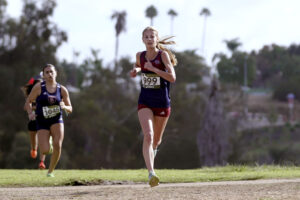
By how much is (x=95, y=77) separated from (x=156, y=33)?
52898 mm

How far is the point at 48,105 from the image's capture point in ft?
34.3

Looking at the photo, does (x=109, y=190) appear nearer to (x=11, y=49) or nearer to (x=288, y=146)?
(x=11, y=49)

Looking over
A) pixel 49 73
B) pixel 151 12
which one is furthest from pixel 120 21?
pixel 49 73

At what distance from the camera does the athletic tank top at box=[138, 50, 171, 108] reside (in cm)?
875

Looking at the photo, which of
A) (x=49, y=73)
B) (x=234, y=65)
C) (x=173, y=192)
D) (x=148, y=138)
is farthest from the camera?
(x=234, y=65)

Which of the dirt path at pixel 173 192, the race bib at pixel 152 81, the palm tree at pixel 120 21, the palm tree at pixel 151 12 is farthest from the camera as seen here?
the palm tree at pixel 151 12

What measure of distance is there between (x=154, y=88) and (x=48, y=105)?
7.93 feet

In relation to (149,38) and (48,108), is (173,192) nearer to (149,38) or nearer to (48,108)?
(149,38)

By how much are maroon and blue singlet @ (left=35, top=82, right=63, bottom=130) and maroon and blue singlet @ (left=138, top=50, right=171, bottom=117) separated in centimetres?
216

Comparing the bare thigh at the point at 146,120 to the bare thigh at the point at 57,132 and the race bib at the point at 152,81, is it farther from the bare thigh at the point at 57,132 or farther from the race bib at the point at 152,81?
the bare thigh at the point at 57,132

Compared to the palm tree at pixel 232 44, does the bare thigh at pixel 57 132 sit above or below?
below

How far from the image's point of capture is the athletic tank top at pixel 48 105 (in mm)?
10438

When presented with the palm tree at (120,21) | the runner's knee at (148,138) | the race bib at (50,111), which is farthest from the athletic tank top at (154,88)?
the palm tree at (120,21)

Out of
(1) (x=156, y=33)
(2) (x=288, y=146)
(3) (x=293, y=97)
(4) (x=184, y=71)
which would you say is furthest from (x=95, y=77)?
(1) (x=156, y=33)
